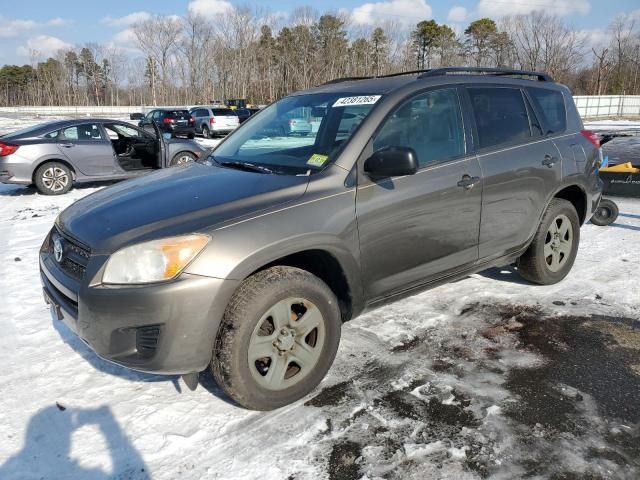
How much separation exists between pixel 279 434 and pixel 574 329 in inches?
97.4

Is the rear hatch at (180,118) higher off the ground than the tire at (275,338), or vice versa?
the rear hatch at (180,118)

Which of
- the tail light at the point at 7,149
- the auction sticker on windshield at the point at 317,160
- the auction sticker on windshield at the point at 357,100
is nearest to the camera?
the auction sticker on windshield at the point at 317,160

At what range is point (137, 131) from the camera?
1087 cm

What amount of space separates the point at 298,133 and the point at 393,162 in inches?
36.9

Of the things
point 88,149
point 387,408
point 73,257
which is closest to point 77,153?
point 88,149

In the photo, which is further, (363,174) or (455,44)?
(455,44)

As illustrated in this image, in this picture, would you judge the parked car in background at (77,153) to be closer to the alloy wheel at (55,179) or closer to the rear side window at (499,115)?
the alloy wheel at (55,179)

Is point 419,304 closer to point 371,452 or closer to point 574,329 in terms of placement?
point 574,329

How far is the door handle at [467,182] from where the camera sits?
3.60m

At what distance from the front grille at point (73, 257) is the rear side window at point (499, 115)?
9.13 feet

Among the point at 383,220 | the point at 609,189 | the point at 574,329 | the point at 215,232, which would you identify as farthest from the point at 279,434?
the point at 609,189

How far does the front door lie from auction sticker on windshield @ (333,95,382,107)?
179mm

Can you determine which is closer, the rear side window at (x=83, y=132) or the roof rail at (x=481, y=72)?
the roof rail at (x=481, y=72)

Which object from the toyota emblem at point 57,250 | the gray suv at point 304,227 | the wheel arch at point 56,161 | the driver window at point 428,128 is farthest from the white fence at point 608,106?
the toyota emblem at point 57,250
